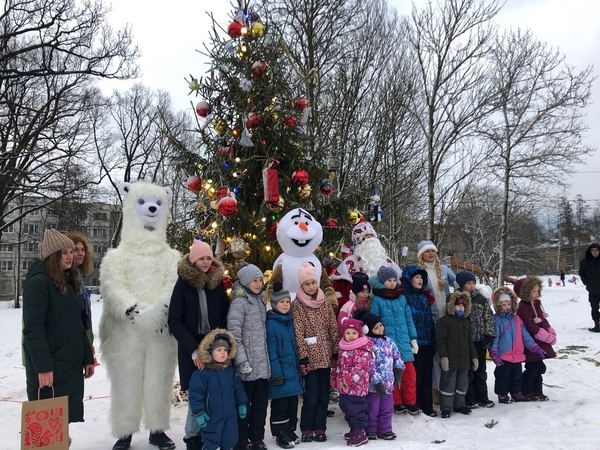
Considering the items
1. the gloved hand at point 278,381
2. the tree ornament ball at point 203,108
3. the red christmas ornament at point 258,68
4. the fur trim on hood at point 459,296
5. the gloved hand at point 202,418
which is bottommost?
the gloved hand at point 202,418

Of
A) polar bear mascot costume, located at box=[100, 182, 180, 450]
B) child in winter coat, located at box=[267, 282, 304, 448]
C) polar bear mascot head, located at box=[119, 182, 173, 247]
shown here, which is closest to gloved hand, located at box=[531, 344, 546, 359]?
child in winter coat, located at box=[267, 282, 304, 448]

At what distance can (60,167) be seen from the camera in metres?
18.1

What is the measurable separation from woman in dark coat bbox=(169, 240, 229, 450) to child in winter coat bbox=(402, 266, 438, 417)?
2.55 m

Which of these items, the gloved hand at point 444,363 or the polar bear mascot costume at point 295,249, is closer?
the gloved hand at point 444,363

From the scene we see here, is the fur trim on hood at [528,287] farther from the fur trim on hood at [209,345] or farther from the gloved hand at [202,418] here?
the gloved hand at [202,418]

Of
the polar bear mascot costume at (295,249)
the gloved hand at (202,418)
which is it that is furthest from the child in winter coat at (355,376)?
the gloved hand at (202,418)

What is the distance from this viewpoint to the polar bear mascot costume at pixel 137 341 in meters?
4.32

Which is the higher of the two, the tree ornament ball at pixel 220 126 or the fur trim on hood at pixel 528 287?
the tree ornament ball at pixel 220 126

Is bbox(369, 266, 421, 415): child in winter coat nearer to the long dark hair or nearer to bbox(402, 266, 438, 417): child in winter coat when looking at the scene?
bbox(402, 266, 438, 417): child in winter coat

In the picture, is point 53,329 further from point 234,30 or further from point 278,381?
point 234,30

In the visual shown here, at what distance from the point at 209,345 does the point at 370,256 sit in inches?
115

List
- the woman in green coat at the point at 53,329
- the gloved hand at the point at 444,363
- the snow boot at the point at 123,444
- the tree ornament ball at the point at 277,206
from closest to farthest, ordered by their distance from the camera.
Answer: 1. the woman in green coat at the point at 53,329
2. the snow boot at the point at 123,444
3. the gloved hand at the point at 444,363
4. the tree ornament ball at the point at 277,206

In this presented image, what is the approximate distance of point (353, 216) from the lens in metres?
6.65

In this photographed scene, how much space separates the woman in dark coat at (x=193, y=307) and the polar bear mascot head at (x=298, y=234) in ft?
4.60
